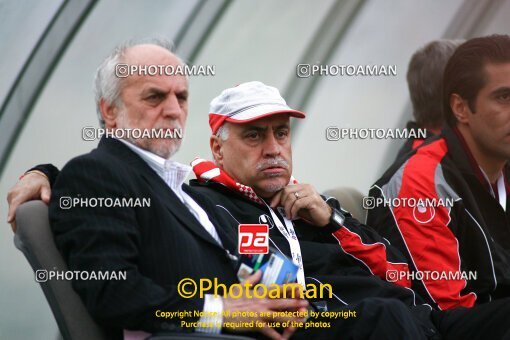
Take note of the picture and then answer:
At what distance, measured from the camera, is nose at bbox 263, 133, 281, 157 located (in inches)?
121

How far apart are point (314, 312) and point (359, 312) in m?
0.17

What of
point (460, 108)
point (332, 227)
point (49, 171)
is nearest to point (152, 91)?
point (49, 171)

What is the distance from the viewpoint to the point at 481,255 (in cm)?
325

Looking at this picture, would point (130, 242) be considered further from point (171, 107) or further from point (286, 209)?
point (286, 209)

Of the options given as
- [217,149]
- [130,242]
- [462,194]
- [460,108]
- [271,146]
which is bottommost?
[130,242]

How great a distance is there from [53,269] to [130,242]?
0.69 ft

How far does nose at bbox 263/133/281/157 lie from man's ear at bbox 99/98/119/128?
0.57 meters

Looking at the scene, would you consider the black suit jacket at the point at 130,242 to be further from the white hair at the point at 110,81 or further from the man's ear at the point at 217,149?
the man's ear at the point at 217,149

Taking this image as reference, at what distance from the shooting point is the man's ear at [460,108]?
350 cm

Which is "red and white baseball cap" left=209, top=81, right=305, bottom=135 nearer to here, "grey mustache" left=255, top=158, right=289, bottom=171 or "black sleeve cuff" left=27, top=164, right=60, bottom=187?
"grey mustache" left=255, top=158, right=289, bottom=171

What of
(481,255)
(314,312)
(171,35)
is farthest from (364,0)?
(314,312)

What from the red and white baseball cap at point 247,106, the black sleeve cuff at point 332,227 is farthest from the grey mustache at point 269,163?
the black sleeve cuff at point 332,227

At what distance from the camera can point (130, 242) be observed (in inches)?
94.7

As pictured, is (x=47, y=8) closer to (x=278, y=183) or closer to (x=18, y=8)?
(x=18, y=8)
